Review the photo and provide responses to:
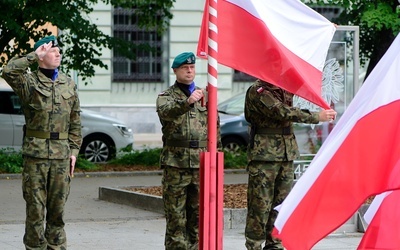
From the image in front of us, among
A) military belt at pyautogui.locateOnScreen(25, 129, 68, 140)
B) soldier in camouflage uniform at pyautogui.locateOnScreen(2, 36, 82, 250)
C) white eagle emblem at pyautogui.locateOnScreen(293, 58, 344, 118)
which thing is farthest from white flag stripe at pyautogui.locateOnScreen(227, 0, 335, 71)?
white eagle emblem at pyautogui.locateOnScreen(293, 58, 344, 118)

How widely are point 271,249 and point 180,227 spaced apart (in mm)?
1063

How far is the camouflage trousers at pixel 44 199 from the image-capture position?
29.5 feet

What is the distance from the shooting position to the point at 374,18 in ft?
55.9

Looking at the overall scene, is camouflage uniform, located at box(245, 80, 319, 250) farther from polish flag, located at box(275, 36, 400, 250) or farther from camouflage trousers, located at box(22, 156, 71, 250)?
polish flag, located at box(275, 36, 400, 250)

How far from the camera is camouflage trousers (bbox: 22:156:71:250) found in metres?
9.00

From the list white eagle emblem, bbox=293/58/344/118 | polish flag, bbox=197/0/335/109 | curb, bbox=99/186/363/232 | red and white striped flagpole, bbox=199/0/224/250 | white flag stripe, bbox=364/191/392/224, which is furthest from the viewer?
white eagle emblem, bbox=293/58/344/118

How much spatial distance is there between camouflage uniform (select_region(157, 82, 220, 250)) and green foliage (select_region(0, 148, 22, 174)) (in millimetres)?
10110

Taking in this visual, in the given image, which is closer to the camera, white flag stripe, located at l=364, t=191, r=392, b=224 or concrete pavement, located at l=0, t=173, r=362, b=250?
white flag stripe, located at l=364, t=191, r=392, b=224

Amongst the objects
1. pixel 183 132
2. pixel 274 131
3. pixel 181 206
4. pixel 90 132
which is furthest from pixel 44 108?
pixel 90 132

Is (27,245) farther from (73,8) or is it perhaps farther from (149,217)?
(73,8)

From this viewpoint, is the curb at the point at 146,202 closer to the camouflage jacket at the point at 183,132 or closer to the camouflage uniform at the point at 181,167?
the camouflage uniform at the point at 181,167

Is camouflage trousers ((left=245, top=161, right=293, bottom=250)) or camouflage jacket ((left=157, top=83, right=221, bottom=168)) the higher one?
camouflage jacket ((left=157, top=83, right=221, bottom=168))

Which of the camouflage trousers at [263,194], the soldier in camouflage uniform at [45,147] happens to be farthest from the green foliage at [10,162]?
the soldier in camouflage uniform at [45,147]

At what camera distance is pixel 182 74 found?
9.30 metres
